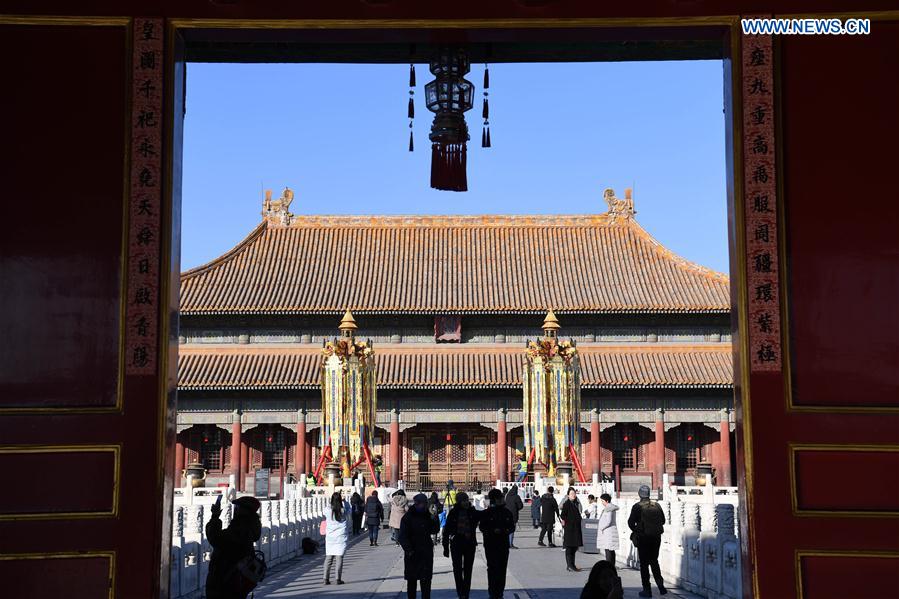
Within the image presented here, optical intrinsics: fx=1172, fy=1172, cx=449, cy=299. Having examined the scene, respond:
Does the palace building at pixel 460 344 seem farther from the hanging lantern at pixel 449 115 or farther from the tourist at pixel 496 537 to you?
the hanging lantern at pixel 449 115

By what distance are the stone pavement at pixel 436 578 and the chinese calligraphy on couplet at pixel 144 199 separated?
639cm

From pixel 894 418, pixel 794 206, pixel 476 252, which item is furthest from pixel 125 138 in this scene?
pixel 476 252

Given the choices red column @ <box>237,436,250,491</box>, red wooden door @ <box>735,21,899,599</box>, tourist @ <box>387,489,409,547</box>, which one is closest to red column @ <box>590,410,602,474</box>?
red column @ <box>237,436,250,491</box>

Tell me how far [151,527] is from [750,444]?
14.1ft

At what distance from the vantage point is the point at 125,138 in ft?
28.0

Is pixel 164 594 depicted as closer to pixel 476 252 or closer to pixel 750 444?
pixel 750 444

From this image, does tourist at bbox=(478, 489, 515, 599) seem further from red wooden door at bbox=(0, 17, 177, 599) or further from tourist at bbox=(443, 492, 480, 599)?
red wooden door at bbox=(0, 17, 177, 599)

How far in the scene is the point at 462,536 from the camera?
12289mm

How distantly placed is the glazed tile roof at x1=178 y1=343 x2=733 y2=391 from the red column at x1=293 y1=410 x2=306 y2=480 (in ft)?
4.36

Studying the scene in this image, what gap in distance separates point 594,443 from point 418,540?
3003cm

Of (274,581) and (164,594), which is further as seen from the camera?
(274,581)

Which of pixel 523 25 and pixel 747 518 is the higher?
pixel 523 25

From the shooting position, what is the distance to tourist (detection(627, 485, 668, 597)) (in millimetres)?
13695

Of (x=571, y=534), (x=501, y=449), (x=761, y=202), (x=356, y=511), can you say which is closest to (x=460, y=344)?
(x=501, y=449)
